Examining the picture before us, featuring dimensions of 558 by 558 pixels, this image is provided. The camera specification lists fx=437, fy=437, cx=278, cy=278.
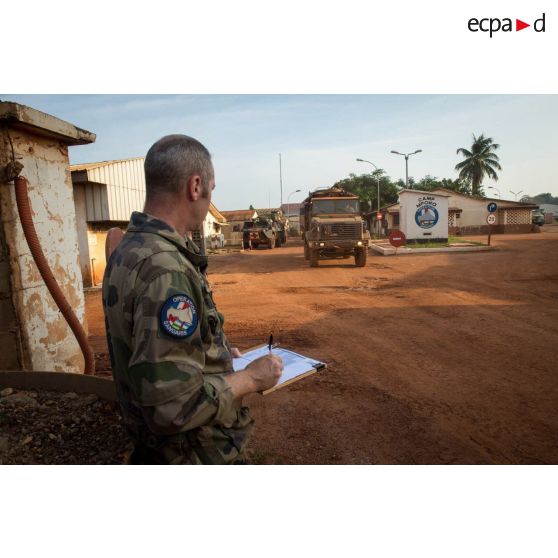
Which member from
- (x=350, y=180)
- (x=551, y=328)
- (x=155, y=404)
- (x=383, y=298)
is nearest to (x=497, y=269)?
(x=383, y=298)

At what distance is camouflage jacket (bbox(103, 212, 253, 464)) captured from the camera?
4.33ft

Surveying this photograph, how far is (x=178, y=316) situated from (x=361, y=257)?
44.8 ft

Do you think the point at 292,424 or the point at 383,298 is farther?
the point at 383,298

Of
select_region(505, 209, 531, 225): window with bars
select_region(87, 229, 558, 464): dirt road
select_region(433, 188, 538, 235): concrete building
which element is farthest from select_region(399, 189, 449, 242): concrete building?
select_region(505, 209, 531, 225): window with bars

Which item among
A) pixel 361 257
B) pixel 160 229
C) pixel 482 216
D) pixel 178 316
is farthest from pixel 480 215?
pixel 178 316

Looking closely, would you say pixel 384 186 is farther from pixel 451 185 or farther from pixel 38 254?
pixel 38 254

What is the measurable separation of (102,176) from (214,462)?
10687mm

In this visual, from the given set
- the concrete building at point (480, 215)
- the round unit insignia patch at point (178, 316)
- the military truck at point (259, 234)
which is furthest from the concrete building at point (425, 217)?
the round unit insignia patch at point (178, 316)

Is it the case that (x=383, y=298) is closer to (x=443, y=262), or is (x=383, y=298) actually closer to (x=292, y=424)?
(x=292, y=424)

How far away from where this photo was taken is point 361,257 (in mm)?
14609

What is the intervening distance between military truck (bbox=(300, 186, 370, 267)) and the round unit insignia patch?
13218 millimetres

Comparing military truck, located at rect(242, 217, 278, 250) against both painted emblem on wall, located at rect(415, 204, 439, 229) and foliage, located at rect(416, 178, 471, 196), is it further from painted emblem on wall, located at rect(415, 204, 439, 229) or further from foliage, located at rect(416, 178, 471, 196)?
foliage, located at rect(416, 178, 471, 196)

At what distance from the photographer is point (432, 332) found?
615cm

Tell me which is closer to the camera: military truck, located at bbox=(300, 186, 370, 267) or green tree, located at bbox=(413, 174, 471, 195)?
military truck, located at bbox=(300, 186, 370, 267)
